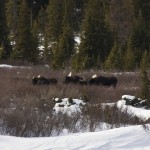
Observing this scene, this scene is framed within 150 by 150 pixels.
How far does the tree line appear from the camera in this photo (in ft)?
108

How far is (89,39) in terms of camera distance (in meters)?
35.3

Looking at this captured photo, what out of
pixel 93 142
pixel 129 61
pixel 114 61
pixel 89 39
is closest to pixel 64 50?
pixel 89 39

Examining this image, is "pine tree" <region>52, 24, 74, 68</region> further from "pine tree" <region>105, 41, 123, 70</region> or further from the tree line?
"pine tree" <region>105, 41, 123, 70</region>

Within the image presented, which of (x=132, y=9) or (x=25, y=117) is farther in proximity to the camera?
(x=132, y=9)

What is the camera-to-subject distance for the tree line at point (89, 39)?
33.0 m

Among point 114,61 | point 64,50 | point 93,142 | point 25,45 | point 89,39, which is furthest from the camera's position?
point 25,45

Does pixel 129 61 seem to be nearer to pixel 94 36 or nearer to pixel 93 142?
pixel 94 36

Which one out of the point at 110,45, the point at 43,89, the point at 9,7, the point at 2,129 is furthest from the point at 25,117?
the point at 9,7

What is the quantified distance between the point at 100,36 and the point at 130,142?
1160 inches

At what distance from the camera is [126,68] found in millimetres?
31875

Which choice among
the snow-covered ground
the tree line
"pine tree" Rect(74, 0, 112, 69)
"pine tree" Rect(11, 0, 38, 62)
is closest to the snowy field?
the snow-covered ground

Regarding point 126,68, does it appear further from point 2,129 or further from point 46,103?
point 2,129

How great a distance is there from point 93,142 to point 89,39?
1130 inches

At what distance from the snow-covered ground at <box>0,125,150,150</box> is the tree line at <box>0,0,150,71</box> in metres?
22.7
